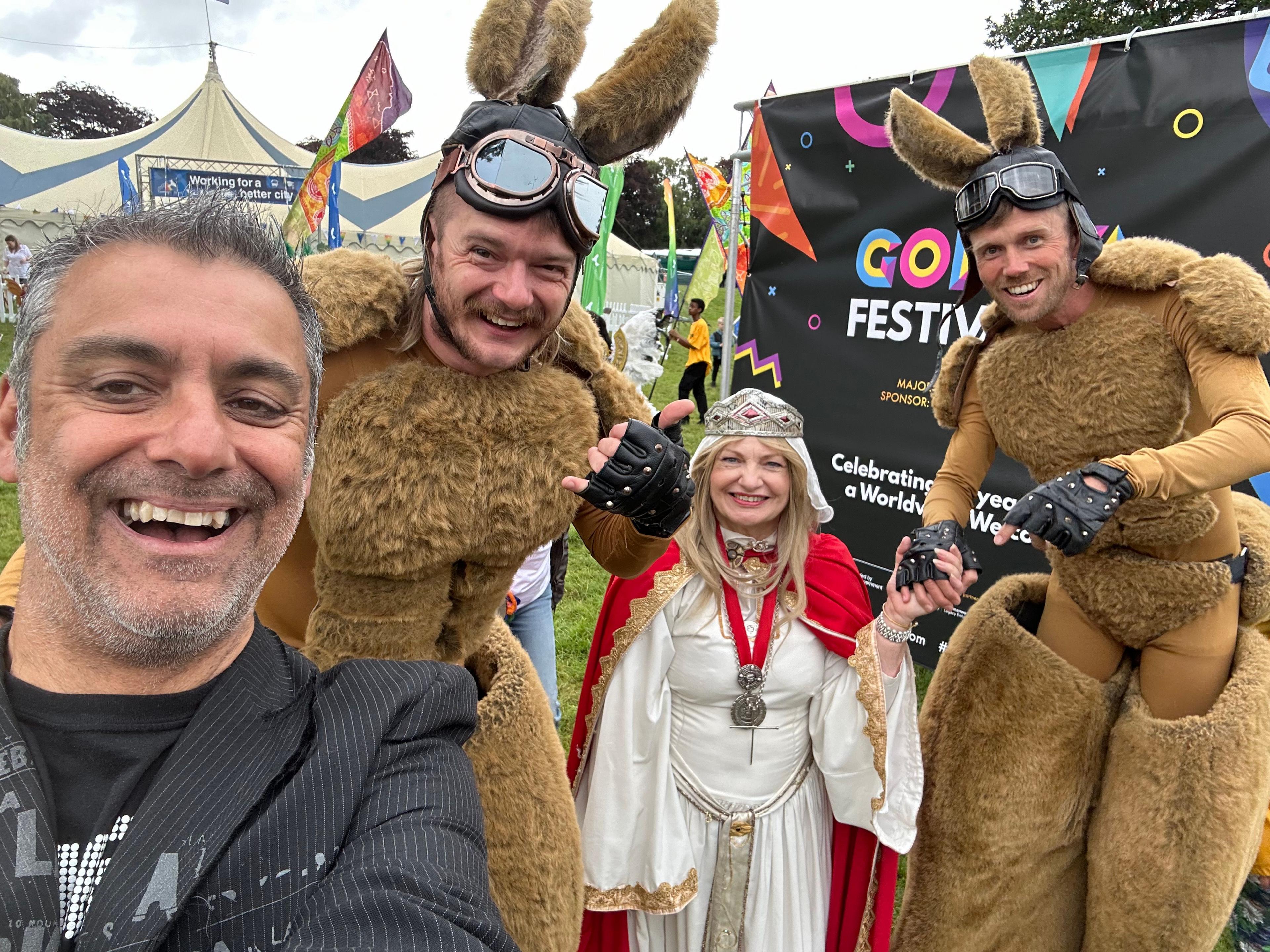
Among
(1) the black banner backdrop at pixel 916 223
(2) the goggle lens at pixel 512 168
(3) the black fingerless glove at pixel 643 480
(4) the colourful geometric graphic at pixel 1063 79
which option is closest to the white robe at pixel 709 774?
(3) the black fingerless glove at pixel 643 480

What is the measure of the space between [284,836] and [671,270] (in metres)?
13.3

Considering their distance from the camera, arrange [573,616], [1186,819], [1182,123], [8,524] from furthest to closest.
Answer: [8,524] < [573,616] < [1182,123] < [1186,819]

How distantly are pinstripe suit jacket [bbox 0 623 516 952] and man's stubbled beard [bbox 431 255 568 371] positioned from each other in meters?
0.69

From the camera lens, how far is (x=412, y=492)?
59.4 inches

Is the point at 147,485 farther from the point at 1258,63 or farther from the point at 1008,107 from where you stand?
the point at 1258,63

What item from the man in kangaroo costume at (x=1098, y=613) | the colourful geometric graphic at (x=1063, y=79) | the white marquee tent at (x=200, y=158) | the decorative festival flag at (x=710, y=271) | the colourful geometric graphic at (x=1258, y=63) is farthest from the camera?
the white marquee tent at (x=200, y=158)

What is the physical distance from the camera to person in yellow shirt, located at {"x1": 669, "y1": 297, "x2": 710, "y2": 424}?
11656 millimetres

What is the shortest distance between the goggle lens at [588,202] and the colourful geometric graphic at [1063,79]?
2.91 m

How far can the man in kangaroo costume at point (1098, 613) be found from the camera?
6.60ft

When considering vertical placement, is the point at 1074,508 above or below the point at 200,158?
below

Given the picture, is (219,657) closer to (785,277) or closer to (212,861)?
(212,861)

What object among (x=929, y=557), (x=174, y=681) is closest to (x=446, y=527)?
(x=174, y=681)

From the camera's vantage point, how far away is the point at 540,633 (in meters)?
3.02

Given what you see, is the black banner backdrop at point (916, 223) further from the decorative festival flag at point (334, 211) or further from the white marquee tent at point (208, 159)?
the white marquee tent at point (208, 159)
